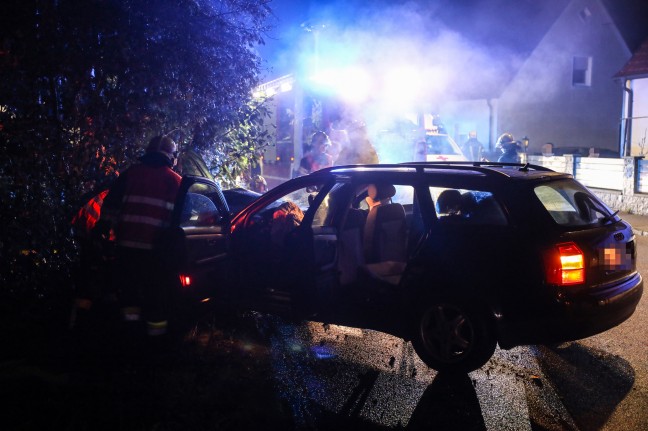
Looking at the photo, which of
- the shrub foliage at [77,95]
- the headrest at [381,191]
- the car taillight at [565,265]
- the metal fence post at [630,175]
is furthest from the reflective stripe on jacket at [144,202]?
the metal fence post at [630,175]

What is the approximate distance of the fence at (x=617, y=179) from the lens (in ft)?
45.9

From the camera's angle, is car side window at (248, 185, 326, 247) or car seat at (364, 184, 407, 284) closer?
car seat at (364, 184, 407, 284)

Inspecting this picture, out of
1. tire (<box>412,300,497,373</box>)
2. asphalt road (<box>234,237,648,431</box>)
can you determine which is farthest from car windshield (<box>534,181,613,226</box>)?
asphalt road (<box>234,237,648,431</box>)

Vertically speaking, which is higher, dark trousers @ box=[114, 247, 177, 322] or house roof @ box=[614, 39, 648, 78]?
house roof @ box=[614, 39, 648, 78]

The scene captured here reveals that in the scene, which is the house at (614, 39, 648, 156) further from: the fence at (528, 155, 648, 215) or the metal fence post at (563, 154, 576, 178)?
the fence at (528, 155, 648, 215)

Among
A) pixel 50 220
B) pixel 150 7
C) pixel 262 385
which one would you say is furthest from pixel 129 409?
pixel 150 7

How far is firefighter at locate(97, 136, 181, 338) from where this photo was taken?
15.7 feet

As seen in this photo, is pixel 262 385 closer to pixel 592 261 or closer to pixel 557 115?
pixel 592 261

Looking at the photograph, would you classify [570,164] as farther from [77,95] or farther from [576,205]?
[77,95]

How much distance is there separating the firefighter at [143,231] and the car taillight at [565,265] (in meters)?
2.91

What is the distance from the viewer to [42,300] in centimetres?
591

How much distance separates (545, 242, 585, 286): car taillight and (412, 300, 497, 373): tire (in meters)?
0.55

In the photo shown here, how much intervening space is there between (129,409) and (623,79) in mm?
19169

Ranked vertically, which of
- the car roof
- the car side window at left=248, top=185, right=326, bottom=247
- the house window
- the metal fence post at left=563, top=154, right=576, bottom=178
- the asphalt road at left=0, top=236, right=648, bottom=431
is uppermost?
the house window
